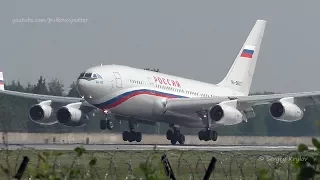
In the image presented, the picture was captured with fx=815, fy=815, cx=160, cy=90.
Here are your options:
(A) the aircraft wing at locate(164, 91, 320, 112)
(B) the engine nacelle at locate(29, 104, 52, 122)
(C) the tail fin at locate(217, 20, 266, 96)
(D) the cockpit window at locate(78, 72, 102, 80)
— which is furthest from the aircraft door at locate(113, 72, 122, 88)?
(C) the tail fin at locate(217, 20, 266, 96)

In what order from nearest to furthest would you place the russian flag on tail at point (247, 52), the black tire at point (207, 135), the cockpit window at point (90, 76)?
the cockpit window at point (90, 76) < the black tire at point (207, 135) < the russian flag on tail at point (247, 52)

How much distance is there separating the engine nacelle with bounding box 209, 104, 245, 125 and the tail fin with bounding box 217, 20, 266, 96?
8.84 meters

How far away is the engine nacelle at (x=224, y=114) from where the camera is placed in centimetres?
4909

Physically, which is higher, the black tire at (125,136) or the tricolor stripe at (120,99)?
the tricolor stripe at (120,99)

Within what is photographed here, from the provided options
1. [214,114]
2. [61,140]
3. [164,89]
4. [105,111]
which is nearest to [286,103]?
[214,114]

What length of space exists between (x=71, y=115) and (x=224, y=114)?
987cm

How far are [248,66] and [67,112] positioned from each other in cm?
1639

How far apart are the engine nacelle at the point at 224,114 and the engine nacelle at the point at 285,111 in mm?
2244

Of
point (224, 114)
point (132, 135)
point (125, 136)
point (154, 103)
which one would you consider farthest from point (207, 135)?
point (125, 136)

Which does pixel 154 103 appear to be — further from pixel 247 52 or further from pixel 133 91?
pixel 247 52

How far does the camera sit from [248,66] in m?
61.8

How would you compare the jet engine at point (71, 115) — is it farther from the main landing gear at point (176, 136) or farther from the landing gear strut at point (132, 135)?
the main landing gear at point (176, 136)

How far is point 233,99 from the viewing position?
5184 cm

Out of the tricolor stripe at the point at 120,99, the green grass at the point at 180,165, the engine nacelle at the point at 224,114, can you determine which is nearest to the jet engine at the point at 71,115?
the tricolor stripe at the point at 120,99
